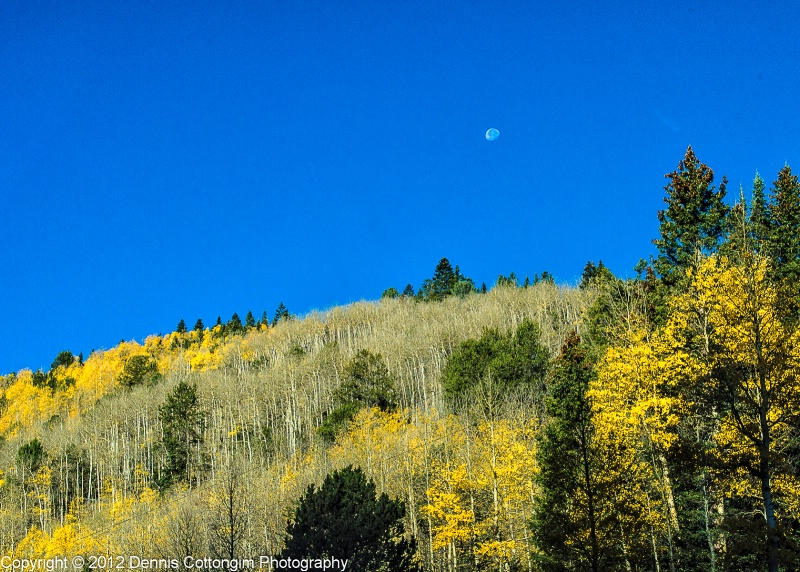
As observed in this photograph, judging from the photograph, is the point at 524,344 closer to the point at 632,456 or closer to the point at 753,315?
the point at 632,456

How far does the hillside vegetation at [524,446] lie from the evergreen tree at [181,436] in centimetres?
22

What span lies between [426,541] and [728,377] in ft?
79.6

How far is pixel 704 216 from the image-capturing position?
117 ft

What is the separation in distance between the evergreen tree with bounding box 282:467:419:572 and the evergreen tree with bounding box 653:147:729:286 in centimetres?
2081

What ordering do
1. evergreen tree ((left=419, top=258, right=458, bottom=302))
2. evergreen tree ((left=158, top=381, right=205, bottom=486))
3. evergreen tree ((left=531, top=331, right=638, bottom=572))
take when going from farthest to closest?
1. evergreen tree ((left=419, top=258, right=458, bottom=302))
2. evergreen tree ((left=158, top=381, right=205, bottom=486))
3. evergreen tree ((left=531, top=331, right=638, bottom=572))

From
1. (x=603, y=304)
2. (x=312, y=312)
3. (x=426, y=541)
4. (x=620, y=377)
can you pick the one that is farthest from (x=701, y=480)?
(x=312, y=312)

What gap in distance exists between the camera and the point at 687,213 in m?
36.0

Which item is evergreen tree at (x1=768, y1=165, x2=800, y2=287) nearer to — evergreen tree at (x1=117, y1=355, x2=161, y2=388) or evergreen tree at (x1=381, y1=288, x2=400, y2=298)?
evergreen tree at (x1=117, y1=355, x2=161, y2=388)

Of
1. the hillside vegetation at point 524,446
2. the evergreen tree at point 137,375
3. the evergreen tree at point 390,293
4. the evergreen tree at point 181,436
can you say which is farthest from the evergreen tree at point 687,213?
the evergreen tree at point 390,293

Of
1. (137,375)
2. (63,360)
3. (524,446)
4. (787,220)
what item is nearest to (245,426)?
Answer: (137,375)

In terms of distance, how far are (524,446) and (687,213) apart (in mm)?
16510

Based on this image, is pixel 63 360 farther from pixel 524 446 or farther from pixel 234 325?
pixel 524 446

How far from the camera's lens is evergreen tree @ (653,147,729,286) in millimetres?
35031

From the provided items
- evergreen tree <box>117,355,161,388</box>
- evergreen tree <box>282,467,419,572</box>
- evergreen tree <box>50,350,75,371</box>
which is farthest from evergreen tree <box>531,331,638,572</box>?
evergreen tree <box>50,350,75,371</box>
